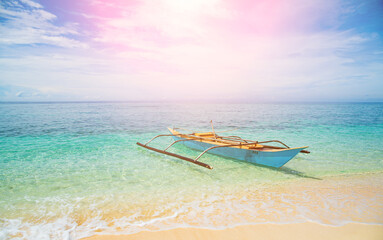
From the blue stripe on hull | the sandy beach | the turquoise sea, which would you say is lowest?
the turquoise sea

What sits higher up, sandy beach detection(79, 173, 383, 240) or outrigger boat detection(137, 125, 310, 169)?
outrigger boat detection(137, 125, 310, 169)

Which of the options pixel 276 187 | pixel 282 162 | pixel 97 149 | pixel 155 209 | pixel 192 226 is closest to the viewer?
pixel 192 226

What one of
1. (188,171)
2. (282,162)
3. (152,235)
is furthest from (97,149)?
(282,162)

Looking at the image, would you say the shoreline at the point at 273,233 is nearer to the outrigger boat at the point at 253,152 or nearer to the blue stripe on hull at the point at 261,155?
the outrigger boat at the point at 253,152

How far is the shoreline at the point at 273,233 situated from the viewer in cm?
Answer: 364

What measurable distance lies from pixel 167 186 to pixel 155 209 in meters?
1.48

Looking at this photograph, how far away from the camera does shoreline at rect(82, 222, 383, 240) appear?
3639 mm

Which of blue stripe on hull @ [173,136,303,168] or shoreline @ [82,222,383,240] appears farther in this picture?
blue stripe on hull @ [173,136,303,168]

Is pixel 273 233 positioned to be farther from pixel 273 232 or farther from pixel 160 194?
pixel 160 194

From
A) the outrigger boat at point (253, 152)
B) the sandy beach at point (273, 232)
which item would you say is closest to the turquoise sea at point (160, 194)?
the sandy beach at point (273, 232)

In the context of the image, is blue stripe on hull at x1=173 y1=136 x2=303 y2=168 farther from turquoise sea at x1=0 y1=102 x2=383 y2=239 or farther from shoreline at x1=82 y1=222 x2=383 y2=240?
shoreline at x1=82 y1=222 x2=383 y2=240

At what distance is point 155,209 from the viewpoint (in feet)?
15.9

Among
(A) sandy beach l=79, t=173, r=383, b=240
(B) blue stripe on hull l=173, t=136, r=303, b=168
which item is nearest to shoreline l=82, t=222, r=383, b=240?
(A) sandy beach l=79, t=173, r=383, b=240

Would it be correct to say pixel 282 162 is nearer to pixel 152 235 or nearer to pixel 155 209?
pixel 155 209
